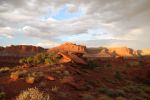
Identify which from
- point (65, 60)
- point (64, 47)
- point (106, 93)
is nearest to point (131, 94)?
point (106, 93)

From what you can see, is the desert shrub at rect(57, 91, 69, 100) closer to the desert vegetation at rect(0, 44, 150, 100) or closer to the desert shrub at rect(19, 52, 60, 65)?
the desert vegetation at rect(0, 44, 150, 100)

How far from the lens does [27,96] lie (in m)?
14.8

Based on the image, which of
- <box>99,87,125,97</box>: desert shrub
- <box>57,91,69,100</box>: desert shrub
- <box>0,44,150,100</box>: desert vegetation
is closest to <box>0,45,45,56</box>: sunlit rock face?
<box>0,44,150,100</box>: desert vegetation

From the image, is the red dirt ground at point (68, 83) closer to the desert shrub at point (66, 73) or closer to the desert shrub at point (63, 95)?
the desert shrub at point (63, 95)

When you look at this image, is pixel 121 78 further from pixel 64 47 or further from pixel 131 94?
pixel 64 47

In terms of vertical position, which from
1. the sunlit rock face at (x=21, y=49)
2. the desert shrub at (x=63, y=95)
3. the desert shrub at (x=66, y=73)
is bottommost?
the desert shrub at (x=63, y=95)

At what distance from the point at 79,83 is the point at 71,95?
127 inches

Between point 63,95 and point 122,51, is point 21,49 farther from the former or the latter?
point 63,95

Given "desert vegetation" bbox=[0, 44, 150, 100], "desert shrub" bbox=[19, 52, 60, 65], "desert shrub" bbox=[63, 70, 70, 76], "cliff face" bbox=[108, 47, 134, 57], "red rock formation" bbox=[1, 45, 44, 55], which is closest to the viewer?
"desert vegetation" bbox=[0, 44, 150, 100]

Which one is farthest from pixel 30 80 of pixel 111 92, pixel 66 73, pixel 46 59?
pixel 46 59

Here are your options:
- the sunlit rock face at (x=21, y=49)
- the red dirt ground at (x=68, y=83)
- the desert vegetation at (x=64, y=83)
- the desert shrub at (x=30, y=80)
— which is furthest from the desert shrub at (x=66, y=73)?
the sunlit rock face at (x=21, y=49)

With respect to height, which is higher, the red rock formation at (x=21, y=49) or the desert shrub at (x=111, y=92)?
the red rock formation at (x=21, y=49)

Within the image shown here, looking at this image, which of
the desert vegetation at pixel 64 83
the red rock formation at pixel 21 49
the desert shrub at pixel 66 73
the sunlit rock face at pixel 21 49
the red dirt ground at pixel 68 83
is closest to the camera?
the desert vegetation at pixel 64 83

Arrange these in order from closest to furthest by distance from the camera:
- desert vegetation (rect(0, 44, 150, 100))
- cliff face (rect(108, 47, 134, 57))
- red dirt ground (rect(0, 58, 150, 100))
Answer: desert vegetation (rect(0, 44, 150, 100)), red dirt ground (rect(0, 58, 150, 100)), cliff face (rect(108, 47, 134, 57))
